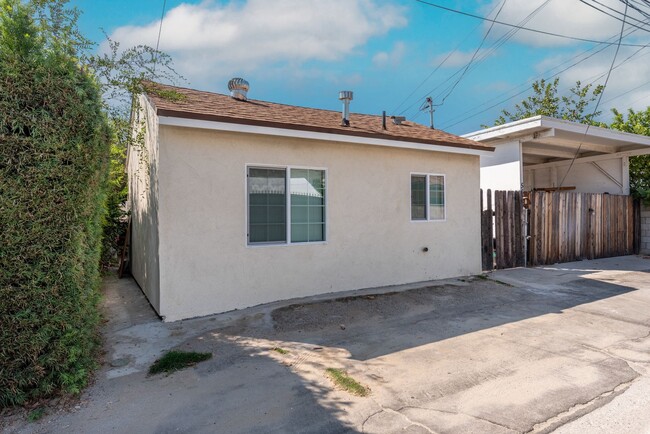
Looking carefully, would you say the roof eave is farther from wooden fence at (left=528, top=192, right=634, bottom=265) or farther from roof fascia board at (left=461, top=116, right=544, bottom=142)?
wooden fence at (left=528, top=192, right=634, bottom=265)

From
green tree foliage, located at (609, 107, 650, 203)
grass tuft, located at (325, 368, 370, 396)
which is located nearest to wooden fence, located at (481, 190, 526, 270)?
green tree foliage, located at (609, 107, 650, 203)

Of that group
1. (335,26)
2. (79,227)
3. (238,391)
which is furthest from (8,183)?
(335,26)

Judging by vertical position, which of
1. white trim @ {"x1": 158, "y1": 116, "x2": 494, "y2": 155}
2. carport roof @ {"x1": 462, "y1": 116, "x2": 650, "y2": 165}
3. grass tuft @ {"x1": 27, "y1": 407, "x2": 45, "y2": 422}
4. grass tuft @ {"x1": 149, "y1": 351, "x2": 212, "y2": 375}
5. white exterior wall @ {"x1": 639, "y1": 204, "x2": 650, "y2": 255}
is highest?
carport roof @ {"x1": 462, "y1": 116, "x2": 650, "y2": 165}

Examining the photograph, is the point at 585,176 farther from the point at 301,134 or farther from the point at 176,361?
the point at 176,361

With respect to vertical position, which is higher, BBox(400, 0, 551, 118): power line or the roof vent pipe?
BBox(400, 0, 551, 118): power line

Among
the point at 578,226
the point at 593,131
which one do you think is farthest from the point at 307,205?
the point at 593,131

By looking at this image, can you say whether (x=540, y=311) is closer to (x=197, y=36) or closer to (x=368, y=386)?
(x=368, y=386)

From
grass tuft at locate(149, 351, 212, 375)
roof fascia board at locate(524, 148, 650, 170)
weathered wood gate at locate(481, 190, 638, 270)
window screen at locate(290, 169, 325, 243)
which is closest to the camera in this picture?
grass tuft at locate(149, 351, 212, 375)

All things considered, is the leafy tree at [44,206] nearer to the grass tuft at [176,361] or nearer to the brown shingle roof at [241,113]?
the grass tuft at [176,361]

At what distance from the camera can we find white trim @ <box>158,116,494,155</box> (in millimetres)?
5441

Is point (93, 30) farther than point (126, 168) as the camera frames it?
No

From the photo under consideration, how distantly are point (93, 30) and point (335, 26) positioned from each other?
7660 millimetres

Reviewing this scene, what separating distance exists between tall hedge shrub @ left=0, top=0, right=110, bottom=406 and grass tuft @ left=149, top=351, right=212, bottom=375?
68 cm

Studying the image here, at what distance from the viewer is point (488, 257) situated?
956cm
